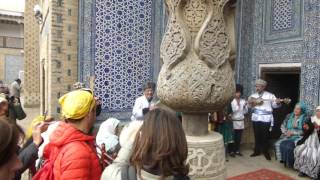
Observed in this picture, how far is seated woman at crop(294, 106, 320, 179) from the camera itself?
14.6ft

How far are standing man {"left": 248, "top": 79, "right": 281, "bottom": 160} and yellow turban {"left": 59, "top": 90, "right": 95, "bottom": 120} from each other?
14.5ft

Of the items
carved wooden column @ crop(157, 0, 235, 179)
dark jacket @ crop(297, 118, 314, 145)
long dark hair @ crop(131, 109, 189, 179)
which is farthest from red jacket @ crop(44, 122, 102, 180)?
dark jacket @ crop(297, 118, 314, 145)

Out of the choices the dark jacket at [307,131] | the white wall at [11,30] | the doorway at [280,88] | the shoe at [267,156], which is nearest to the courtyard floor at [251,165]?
the shoe at [267,156]

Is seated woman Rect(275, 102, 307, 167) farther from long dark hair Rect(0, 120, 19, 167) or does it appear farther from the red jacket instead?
long dark hair Rect(0, 120, 19, 167)

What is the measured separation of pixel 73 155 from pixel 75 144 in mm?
70

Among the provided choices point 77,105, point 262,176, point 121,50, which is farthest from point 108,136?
point 121,50

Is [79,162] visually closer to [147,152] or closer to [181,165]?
[147,152]

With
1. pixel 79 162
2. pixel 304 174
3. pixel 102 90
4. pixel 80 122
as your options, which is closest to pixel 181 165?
pixel 79 162

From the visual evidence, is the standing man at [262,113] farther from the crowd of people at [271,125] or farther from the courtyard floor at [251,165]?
the courtyard floor at [251,165]

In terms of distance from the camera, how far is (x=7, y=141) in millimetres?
899

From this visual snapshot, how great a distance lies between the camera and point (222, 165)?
2.56m

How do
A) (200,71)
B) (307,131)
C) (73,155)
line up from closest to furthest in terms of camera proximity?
(73,155) → (200,71) → (307,131)

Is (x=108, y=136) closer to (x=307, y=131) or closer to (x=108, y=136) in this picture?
(x=108, y=136)

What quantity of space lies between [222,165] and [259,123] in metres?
3.39
